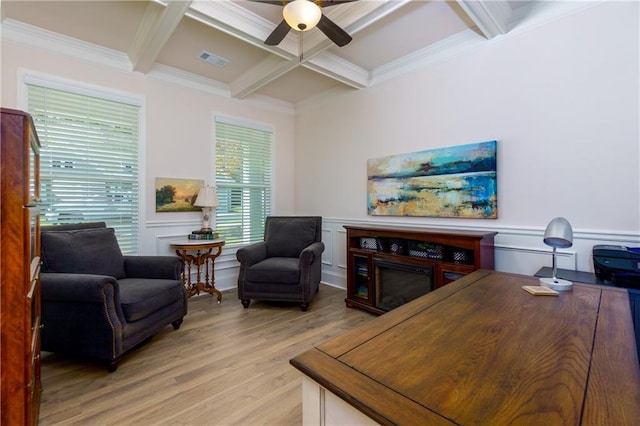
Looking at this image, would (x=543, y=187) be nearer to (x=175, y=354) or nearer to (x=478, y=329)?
(x=478, y=329)

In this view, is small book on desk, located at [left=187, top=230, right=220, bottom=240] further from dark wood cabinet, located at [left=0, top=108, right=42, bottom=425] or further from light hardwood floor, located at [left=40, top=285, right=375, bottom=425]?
dark wood cabinet, located at [left=0, top=108, right=42, bottom=425]

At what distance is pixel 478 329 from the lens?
101 centimetres

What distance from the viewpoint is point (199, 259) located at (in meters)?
3.49

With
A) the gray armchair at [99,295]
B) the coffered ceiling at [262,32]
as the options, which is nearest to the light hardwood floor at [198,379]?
the gray armchair at [99,295]

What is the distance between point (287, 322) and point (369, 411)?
2.45 m

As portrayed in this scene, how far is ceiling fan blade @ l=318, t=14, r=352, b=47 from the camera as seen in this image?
214 centimetres

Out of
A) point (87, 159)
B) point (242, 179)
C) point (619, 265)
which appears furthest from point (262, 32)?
point (619, 265)

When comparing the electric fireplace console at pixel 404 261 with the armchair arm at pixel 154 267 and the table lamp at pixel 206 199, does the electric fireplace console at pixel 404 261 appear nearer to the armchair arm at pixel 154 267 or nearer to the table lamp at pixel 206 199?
the table lamp at pixel 206 199

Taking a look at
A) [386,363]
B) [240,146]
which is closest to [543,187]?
[386,363]

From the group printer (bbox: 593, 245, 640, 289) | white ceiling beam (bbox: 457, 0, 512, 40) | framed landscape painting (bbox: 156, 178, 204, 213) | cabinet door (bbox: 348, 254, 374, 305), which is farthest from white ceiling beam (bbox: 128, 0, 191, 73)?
printer (bbox: 593, 245, 640, 289)

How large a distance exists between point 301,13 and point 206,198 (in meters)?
2.40

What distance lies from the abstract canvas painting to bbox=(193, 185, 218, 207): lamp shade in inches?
77.1

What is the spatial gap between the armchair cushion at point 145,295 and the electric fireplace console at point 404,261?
1853 mm

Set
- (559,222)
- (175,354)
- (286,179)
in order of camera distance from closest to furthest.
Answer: (559,222), (175,354), (286,179)
